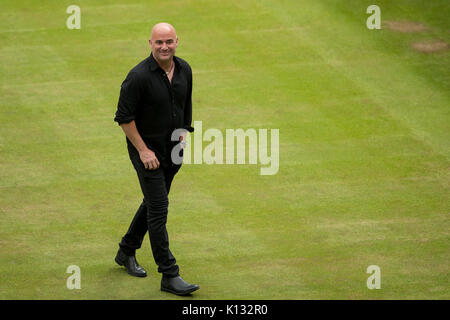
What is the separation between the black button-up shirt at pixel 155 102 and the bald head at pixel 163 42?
0.10 m

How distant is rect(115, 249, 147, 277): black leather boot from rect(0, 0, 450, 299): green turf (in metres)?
0.09

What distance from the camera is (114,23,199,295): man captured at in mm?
6738

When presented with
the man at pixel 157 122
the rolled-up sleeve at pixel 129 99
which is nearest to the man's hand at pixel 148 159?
the man at pixel 157 122

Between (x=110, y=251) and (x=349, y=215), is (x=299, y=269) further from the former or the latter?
(x=110, y=251)

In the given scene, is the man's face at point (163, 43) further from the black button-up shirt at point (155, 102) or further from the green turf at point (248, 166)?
the green turf at point (248, 166)

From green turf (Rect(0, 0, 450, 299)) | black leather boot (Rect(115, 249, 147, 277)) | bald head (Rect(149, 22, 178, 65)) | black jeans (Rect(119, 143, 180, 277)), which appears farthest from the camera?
green turf (Rect(0, 0, 450, 299))

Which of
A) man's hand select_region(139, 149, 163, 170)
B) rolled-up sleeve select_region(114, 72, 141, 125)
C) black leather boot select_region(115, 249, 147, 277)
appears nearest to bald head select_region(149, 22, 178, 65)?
rolled-up sleeve select_region(114, 72, 141, 125)

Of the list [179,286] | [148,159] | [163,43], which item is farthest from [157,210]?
[163,43]

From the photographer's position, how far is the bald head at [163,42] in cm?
670

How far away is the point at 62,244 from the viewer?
25.8ft

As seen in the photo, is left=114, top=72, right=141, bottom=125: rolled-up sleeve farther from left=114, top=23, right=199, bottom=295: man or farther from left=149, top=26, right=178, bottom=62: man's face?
left=149, top=26, right=178, bottom=62: man's face

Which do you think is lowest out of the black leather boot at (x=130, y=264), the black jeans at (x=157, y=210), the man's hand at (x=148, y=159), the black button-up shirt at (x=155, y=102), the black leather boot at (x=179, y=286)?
the black leather boot at (x=179, y=286)
